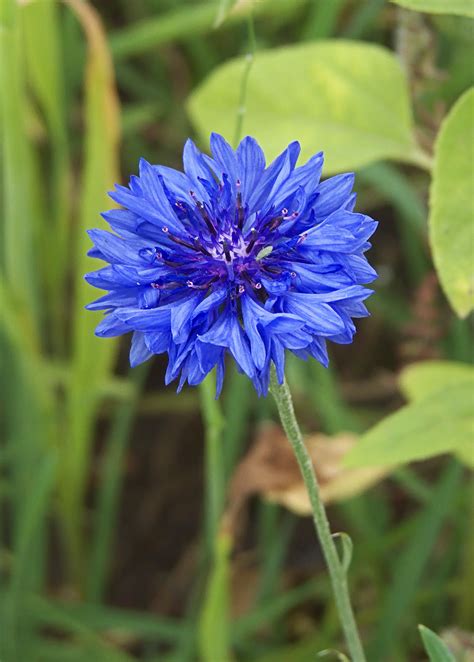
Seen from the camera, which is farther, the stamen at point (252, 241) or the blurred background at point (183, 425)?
the blurred background at point (183, 425)

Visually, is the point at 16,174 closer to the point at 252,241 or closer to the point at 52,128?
the point at 52,128

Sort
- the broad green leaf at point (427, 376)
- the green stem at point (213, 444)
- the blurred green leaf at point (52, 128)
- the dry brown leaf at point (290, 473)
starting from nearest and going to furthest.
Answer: the green stem at point (213, 444) < the broad green leaf at point (427, 376) < the dry brown leaf at point (290, 473) < the blurred green leaf at point (52, 128)

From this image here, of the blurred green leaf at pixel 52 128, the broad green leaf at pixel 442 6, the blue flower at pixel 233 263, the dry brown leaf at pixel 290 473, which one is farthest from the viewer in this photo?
the blurred green leaf at pixel 52 128

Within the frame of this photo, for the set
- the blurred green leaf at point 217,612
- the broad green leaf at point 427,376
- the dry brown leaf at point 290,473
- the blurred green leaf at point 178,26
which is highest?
the blurred green leaf at point 178,26

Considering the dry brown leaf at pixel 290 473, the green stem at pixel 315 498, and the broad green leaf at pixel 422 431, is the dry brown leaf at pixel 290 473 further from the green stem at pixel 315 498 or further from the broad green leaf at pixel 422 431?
the green stem at pixel 315 498

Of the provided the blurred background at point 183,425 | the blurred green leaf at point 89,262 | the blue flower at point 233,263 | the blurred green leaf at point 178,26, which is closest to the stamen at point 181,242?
the blue flower at point 233,263

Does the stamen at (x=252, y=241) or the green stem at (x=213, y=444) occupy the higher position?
the stamen at (x=252, y=241)

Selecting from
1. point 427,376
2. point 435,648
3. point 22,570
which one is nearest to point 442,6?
point 427,376
